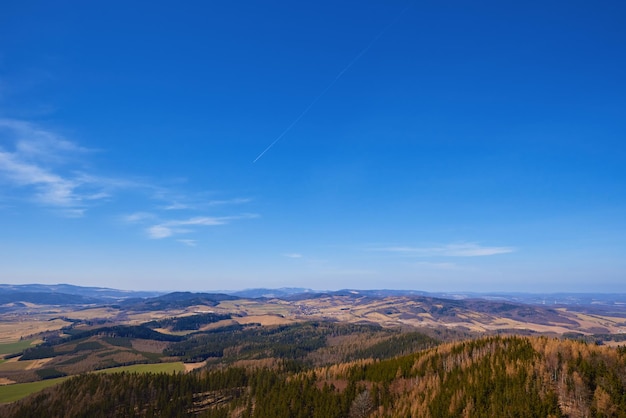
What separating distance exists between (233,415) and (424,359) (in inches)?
3909

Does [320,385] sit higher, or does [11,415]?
[320,385]

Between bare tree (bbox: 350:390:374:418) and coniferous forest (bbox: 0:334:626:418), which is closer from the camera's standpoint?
coniferous forest (bbox: 0:334:626:418)

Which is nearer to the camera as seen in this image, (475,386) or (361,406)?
(475,386)

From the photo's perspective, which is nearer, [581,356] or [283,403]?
[581,356]

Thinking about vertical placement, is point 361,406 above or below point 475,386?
below

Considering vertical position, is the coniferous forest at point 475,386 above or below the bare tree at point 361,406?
above

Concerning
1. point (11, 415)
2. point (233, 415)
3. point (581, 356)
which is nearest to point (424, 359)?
point (581, 356)

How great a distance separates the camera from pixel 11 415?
198 meters

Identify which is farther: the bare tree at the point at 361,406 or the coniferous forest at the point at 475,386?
the bare tree at the point at 361,406

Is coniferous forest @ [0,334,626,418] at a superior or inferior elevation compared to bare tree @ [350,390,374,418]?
superior

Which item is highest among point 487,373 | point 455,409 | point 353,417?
point 487,373

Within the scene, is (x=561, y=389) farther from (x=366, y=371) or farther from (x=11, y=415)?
(x=11, y=415)

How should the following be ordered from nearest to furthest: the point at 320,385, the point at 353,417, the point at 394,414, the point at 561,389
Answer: the point at 561,389
the point at 394,414
the point at 353,417
the point at 320,385

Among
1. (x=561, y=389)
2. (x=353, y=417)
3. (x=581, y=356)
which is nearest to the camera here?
(x=561, y=389)
